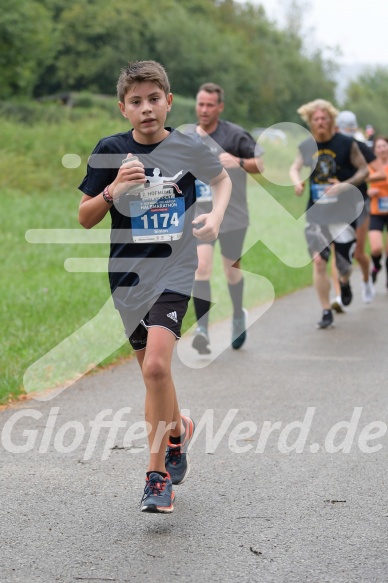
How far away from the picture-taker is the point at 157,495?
4.48 meters

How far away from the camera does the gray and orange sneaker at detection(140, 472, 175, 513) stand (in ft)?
14.5

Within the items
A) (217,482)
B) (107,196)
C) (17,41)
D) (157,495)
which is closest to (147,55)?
(17,41)

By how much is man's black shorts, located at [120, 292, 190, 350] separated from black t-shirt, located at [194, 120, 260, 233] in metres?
4.24

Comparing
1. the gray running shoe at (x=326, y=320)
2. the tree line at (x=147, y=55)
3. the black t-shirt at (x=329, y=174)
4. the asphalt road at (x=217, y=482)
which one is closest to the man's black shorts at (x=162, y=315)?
the asphalt road at (x=217, y=482)

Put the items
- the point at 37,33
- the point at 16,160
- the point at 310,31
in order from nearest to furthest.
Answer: the point at 16,160
the point at 37,33
the point at 310,31

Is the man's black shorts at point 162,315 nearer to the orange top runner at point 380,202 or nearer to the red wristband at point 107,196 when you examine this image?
the red wristband at point 107,196

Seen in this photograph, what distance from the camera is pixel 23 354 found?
8.24 m

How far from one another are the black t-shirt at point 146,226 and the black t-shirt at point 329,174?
559cm

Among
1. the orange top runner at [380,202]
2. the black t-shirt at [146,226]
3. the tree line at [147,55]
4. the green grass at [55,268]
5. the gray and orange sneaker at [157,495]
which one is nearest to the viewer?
the gray and orange sneaker at [157,495]

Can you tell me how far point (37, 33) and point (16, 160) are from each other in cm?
1744

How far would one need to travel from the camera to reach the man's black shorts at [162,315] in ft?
15.5

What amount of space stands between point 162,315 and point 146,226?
41 cm

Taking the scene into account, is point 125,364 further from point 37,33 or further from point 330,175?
point 37,33

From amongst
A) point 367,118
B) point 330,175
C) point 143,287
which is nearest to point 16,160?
point 330,175
